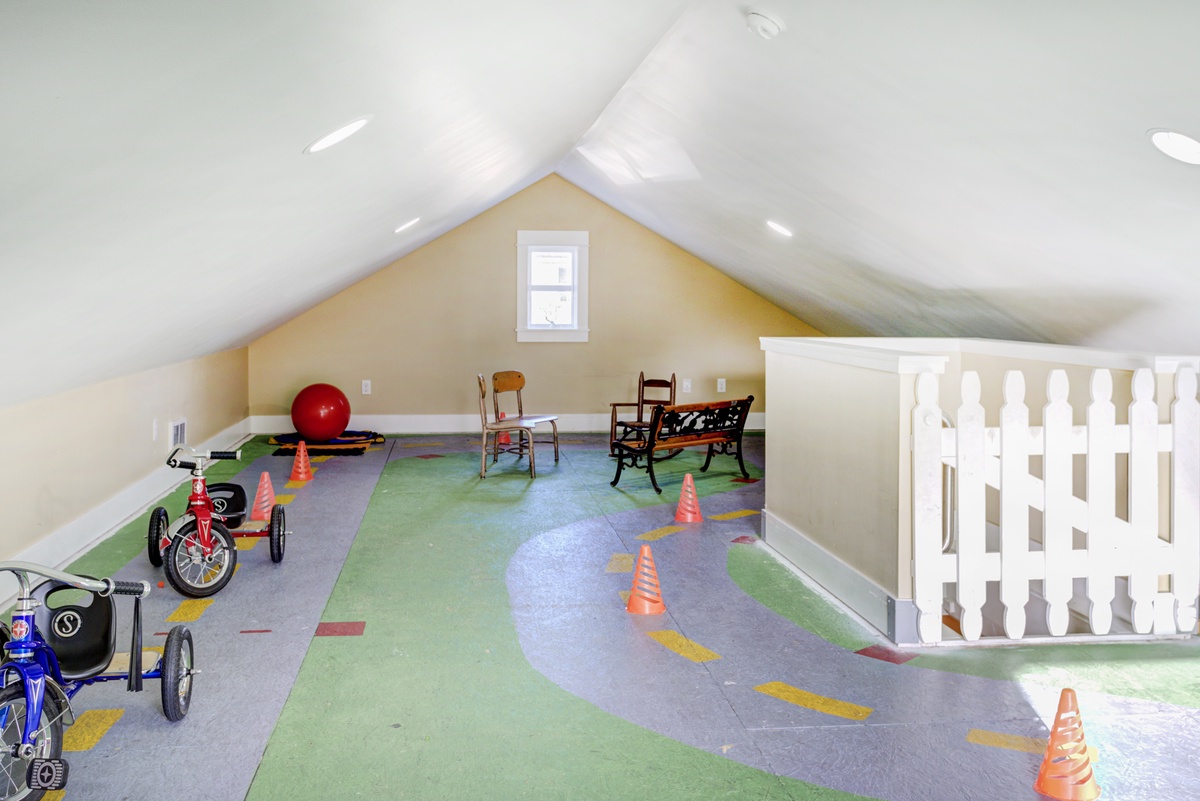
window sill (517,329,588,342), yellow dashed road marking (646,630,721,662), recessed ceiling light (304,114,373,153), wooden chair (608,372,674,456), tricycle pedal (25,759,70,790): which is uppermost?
recessed ceiling light (304,114,373,153)

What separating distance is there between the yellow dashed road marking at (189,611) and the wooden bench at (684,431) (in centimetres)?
354

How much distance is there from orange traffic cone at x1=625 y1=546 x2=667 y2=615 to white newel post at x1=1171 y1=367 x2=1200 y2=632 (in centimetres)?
220

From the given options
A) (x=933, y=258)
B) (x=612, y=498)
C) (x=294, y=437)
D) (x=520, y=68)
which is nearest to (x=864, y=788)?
(x=520, y=68)

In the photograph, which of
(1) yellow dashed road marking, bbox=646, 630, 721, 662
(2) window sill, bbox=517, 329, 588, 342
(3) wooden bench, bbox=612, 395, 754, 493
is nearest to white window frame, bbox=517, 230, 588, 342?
(2) window sill, bbox=517, 329, 588, 342

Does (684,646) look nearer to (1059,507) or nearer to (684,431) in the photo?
(1059,507)

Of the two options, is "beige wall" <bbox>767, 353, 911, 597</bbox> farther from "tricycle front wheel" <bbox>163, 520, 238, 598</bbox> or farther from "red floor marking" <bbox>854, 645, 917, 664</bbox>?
"tricycle front wheel" <bbox>163, 520, 238, 598</bbox>

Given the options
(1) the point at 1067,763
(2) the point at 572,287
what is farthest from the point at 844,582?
(2) the point at 572,287

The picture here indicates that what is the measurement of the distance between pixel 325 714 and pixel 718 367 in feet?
25.3

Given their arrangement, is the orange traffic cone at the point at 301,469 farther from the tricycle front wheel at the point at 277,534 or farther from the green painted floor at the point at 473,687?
the tricycle front wheel at the point at 277,534

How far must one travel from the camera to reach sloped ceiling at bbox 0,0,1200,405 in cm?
198

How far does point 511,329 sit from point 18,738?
7.75m

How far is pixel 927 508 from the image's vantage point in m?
3.63

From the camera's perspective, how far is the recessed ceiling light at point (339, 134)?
3.10 metres

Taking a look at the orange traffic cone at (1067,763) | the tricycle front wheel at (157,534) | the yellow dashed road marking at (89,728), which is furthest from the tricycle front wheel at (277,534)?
the orange traffic cone at (1067,763)
